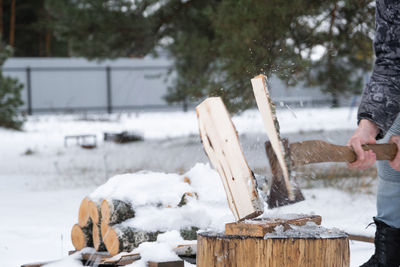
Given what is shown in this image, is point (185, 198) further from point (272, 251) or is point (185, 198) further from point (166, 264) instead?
point (272, 251)

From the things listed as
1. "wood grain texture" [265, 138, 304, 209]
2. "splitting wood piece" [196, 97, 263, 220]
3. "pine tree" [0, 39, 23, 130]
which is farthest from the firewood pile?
"pine tree" [0, 39, 23, 130]

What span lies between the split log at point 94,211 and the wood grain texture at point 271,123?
147 cm

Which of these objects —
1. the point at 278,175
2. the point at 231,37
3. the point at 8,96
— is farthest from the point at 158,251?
the point at 8,96

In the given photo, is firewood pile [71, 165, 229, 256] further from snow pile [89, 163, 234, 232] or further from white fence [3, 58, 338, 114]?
white fence [3, 58, 338, 114]

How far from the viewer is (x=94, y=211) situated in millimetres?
3312

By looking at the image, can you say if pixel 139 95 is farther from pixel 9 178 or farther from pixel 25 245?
pixel 25 245

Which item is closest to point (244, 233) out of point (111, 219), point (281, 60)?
point (111, 219)

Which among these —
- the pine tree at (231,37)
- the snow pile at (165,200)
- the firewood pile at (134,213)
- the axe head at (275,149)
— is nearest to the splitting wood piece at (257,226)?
the axe head at (275,149)

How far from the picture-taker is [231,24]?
559 cm

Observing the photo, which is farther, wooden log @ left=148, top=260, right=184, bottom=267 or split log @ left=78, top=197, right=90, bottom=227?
split log @ left=78, top=197, right=90, bottom=227

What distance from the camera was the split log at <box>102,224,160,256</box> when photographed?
313 cm

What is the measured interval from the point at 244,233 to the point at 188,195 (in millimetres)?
1324

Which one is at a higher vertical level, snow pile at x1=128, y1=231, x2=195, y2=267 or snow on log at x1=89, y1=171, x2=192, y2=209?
snow on log at x1=89, y1=171, x2=192, y2=209

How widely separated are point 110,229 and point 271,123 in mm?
1453
